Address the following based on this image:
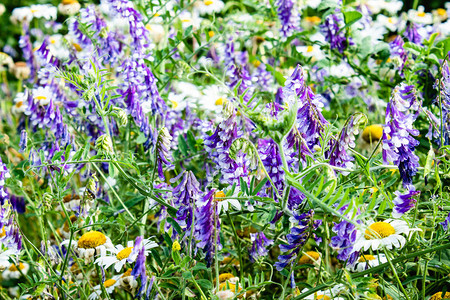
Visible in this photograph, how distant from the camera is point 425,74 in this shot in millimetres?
1869

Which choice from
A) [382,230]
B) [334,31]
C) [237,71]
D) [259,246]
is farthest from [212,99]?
[382,230]

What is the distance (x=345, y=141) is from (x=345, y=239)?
0.21 metres

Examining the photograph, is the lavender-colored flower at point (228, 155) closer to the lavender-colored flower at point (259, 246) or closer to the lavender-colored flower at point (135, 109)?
the lavender-colored flower at point (259, 246)

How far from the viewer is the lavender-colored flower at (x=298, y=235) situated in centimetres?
116

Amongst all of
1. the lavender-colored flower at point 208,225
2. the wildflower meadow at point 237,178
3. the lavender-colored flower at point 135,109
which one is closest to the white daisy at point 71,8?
the wildflower meadow at point 237,178

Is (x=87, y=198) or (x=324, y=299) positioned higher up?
(x=87, y=198)

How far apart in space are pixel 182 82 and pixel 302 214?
150 cm

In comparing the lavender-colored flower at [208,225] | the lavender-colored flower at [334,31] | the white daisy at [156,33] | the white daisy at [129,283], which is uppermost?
the lavender-colored flower at [334,31]

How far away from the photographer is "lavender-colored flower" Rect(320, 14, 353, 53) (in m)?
2.04

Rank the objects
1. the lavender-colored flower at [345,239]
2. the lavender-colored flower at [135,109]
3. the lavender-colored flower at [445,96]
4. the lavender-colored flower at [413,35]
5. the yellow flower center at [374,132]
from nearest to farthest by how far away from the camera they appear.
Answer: the lavender-colored flower at [345,239], the lavender-colored flower at [445,96], the lavender-colored flower at [135,109], the yellow flower center at [374,132], the lavender-colored flower at [413,35]

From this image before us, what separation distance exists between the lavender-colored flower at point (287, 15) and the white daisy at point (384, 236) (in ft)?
3.55

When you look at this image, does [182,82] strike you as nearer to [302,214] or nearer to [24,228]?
[24,228]

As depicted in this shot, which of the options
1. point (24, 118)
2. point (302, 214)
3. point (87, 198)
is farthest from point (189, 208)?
point (24, 118)

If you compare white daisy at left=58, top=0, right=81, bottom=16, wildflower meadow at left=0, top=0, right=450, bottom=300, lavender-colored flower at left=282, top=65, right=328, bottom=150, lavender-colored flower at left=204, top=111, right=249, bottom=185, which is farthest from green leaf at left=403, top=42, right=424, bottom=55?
white daisy at left=58, top=0, right=81, bottom=16
